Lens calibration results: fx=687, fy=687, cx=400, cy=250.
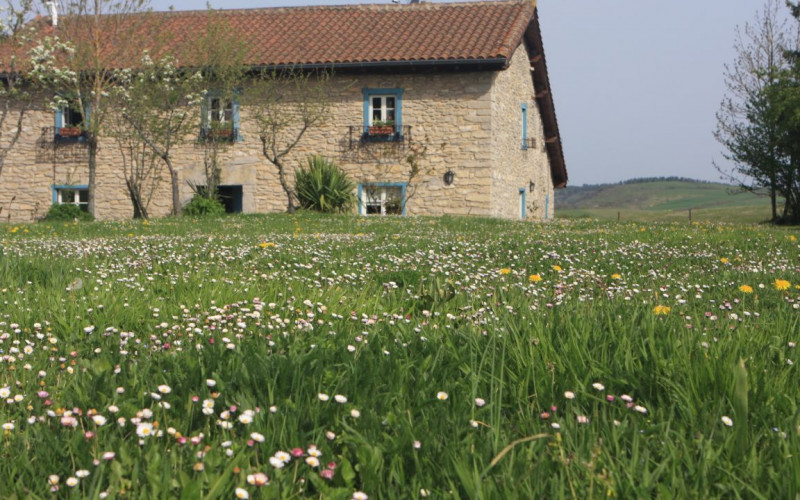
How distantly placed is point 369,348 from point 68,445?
3.89 ft

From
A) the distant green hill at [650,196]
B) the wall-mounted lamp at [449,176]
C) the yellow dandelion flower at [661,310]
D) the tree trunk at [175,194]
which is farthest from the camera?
the distant green hill at [650,196]

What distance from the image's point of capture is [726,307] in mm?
3922

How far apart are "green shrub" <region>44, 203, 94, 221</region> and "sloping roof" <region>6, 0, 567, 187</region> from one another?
5.21 metres

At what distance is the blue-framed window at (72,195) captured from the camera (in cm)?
2439

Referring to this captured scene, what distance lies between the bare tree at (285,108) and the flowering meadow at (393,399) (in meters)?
18.7

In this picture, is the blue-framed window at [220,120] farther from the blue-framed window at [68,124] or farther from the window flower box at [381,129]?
the window flower box at [381,129]

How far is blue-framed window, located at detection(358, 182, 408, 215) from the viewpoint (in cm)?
2281

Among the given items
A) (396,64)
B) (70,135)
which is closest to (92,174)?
(70,135)

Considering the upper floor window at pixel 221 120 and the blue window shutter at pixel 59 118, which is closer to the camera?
the upper floor window at pixel 221 120

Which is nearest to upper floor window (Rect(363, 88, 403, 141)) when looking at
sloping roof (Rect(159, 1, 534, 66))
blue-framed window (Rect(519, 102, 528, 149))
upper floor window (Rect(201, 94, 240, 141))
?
sloping roof (Rect(159, 1, 534, 66))

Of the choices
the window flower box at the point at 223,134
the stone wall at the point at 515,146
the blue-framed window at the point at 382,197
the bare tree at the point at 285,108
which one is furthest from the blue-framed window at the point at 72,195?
the stone wall at the point at 515,146

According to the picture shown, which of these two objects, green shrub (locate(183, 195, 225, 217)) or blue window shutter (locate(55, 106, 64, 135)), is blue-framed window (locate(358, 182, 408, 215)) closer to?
green shrub (locate(183, 195, 225, 217))

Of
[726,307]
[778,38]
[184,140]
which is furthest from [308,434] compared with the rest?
[778,38]

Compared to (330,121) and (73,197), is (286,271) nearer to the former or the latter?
(330,121)
